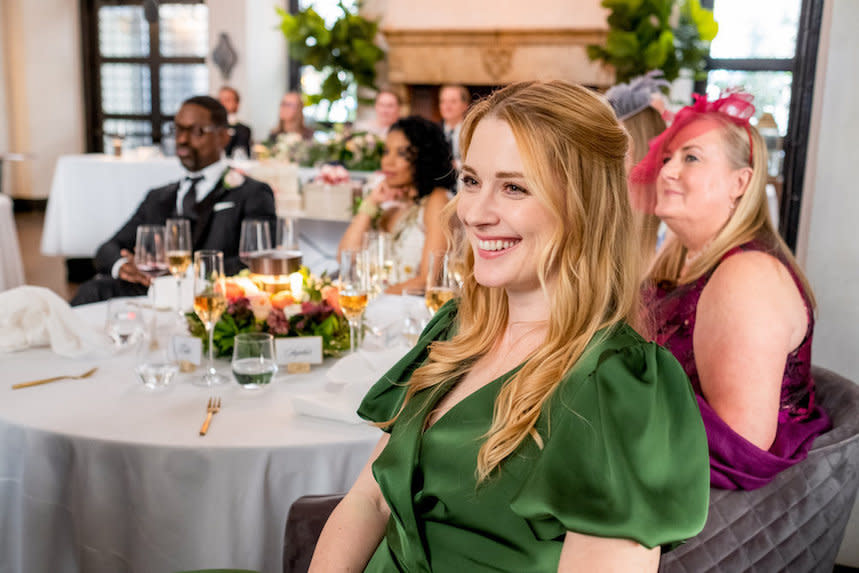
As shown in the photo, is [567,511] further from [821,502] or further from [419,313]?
[419,313]

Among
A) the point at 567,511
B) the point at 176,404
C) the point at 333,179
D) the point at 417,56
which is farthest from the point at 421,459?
the point at 417,56

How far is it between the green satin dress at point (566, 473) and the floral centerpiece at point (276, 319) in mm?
936

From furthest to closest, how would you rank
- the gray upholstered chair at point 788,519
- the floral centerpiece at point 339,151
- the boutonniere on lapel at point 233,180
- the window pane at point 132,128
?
1. the window pane at point 132,128
2. the floral centerpiece at point 339,151
3. the boutonniere on lapel at point 233,180
4. the gray upholstered chair at point 788,519

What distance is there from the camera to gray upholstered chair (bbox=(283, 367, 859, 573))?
4.93 ft

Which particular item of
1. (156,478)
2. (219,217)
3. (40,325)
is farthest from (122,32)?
(156,478)

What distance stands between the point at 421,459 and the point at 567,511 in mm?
278

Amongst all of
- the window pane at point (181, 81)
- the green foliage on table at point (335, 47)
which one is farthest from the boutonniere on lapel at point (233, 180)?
the window pane at point (181, 81)

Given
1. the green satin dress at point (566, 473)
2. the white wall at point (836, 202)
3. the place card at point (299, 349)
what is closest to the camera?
the green satin dress at point (566, 473)

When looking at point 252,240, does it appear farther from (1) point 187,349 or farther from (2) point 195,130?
(2) point 195,130

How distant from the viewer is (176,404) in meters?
1.86

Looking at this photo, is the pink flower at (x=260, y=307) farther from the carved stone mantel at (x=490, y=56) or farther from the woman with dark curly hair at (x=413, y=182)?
the carved stone mantel at (x=490, y=56)

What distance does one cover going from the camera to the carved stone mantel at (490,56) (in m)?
9.10

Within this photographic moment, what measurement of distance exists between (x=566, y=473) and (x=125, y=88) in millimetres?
12051

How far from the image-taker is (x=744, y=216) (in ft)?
6.58
